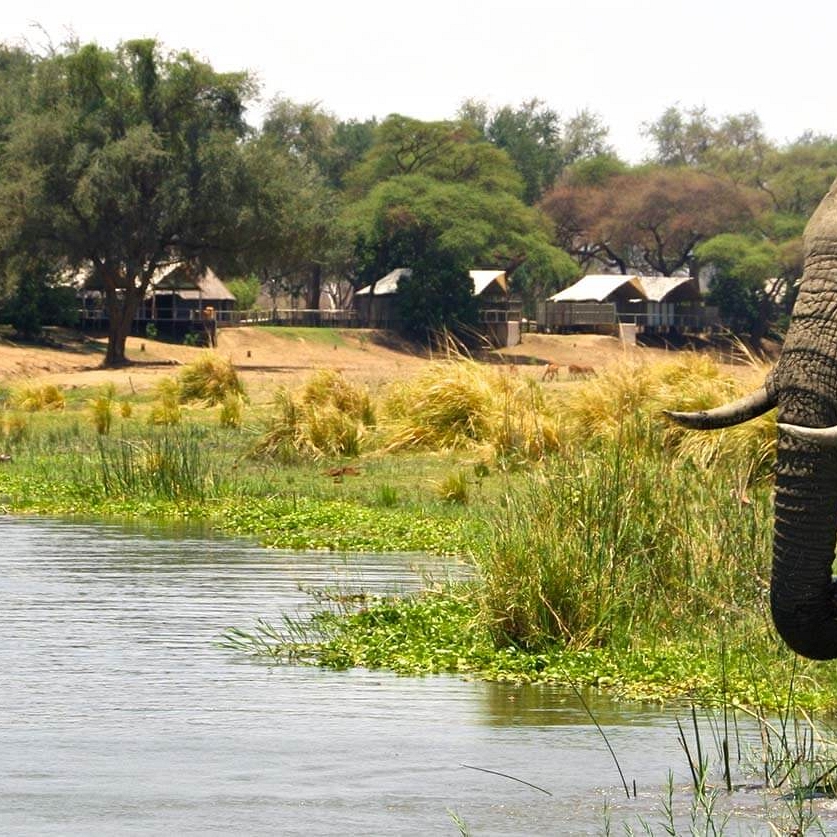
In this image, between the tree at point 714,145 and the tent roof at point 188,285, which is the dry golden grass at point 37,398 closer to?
the tent roof at point 188,285

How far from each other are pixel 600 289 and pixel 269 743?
67906 millimetres

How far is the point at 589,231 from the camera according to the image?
8506 centimetres

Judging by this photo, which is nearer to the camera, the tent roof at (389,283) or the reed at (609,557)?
the reed at (609,557)

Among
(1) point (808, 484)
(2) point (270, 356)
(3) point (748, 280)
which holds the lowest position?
(2) point (270, 356)

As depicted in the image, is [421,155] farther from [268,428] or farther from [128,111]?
[268,428]

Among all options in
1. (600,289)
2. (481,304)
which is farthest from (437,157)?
(600,289)

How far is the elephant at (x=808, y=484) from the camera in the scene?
6078mm

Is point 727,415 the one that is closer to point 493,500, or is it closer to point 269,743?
point 269,743

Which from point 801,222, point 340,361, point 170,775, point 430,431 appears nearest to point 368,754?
point 170,775

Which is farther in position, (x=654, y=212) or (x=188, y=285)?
(x=654, y=212)

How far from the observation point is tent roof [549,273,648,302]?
74750 millimetres

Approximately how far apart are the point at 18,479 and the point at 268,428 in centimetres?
395

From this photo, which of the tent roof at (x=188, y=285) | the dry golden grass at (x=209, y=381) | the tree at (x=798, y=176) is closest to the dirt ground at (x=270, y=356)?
the tent roof at (x=188, y=285)

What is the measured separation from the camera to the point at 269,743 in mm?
7992
